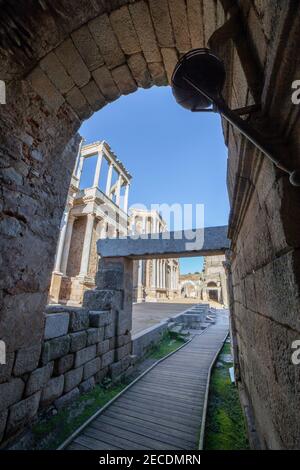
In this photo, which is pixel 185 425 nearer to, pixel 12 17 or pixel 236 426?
pixel 236 426

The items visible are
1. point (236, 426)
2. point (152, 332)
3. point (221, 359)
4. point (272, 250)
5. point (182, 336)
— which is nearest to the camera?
point (272, 250)

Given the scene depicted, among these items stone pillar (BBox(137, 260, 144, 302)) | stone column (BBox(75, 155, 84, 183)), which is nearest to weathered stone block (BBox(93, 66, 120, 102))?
stone column (BBox(75, 155, 84, 183))

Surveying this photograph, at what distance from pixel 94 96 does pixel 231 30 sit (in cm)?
218

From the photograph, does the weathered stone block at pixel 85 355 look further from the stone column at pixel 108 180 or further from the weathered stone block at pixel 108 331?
the stone column at pixel 108 180

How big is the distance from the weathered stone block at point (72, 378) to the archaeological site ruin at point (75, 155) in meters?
0.02

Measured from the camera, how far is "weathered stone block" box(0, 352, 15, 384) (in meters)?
2.25

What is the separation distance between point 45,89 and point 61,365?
12.7 feet

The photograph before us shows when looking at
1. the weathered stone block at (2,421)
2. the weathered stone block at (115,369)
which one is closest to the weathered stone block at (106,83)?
the weathered stone block at (2,421)

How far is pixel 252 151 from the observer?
4.09ft

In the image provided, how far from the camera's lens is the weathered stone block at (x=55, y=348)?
2.89m

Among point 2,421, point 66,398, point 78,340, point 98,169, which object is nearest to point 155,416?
point 66,398

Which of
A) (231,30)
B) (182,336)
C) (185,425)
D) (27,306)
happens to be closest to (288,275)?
(231,30)

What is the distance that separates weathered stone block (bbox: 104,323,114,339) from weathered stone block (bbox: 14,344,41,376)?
192cm

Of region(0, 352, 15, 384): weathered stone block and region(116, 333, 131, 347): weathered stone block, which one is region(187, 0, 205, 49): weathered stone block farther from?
region(116, 333, 131, 347): weathered stone block
